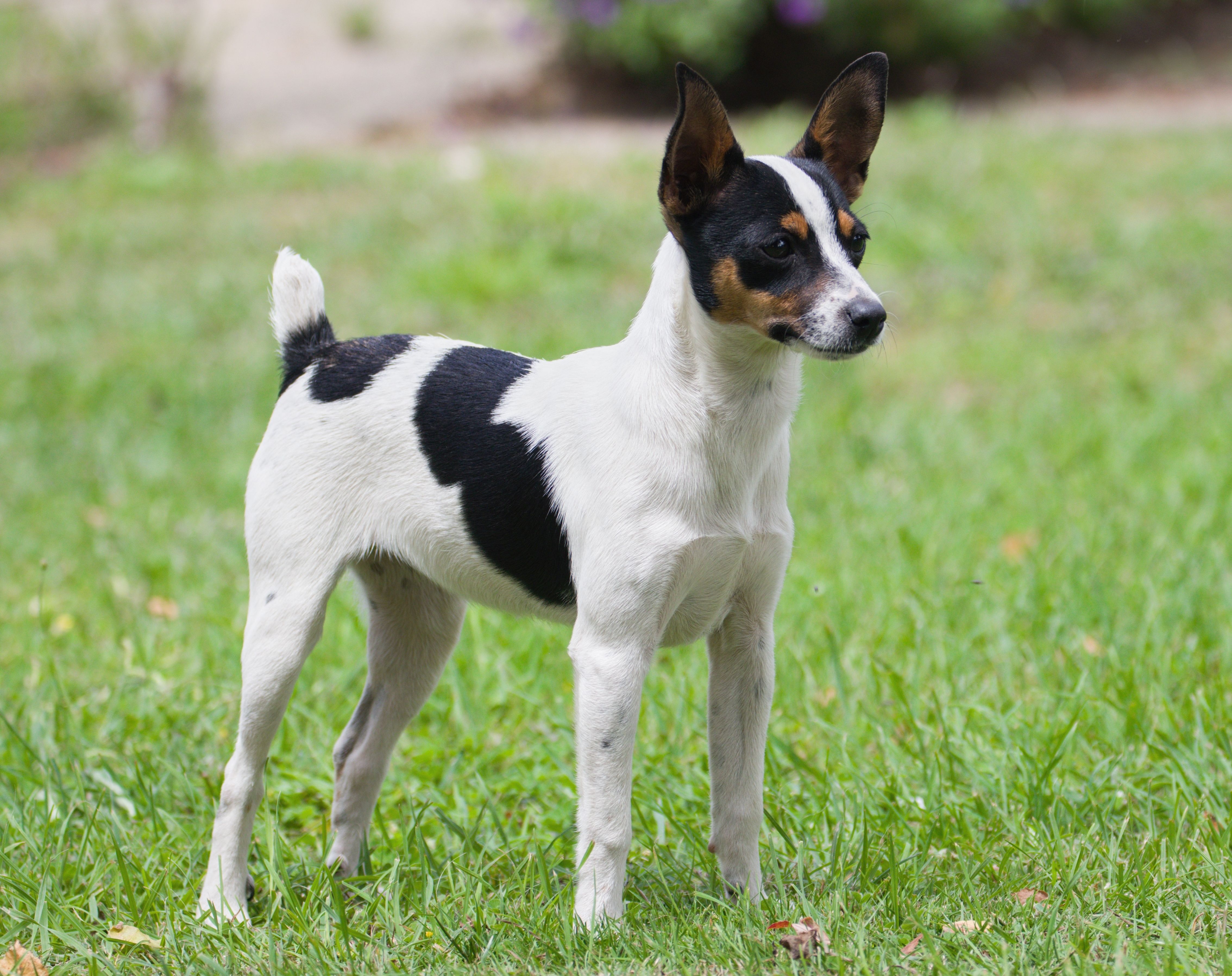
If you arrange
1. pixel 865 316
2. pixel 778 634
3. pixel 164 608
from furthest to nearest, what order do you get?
pixel 164 608 → pixel 778 634 → pixel 865 316

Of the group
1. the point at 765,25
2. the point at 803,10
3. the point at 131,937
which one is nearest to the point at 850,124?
the point at 131,937

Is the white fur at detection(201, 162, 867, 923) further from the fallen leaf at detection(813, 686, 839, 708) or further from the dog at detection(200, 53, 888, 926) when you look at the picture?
the fallen leaf at detection(813, 686, 839, 708)

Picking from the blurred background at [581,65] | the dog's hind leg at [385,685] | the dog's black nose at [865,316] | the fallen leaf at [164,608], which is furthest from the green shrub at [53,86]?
the dog's black nose at [865,316]

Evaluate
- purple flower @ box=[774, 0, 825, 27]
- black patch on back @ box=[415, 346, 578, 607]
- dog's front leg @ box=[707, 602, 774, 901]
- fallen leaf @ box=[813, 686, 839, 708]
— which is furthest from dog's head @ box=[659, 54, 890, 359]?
purple flower @ box=[774, 0, 825, 27]

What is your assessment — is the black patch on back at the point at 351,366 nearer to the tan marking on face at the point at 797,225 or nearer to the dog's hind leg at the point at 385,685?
the dog's hind leg at the point at 385,685

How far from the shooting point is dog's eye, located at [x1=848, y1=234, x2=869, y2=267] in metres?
2.47

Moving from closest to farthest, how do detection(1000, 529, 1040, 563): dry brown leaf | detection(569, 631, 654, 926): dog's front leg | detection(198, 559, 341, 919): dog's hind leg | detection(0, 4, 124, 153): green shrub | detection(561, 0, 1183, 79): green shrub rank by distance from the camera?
detection(569, 631, 654, 926): dog's front leg, detection(198, 559, 341, 919): dog's hind leg, detection(1000, 529, 1040, 563): dry brown leaf, detection(561, 0, 1183, 79): green shrub, detection(0, 4, 124, 153): green shrub

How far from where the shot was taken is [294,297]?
300 cm

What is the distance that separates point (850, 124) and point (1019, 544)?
2648 millimetres

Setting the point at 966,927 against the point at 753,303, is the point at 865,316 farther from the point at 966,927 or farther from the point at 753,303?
the point at 966,927

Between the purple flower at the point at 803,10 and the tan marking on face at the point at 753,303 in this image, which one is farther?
the purple flower at the point at 803,10

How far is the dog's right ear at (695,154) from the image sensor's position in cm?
232

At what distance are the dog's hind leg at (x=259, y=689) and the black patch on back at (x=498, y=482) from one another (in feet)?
1.14

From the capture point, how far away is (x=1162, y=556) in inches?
179
